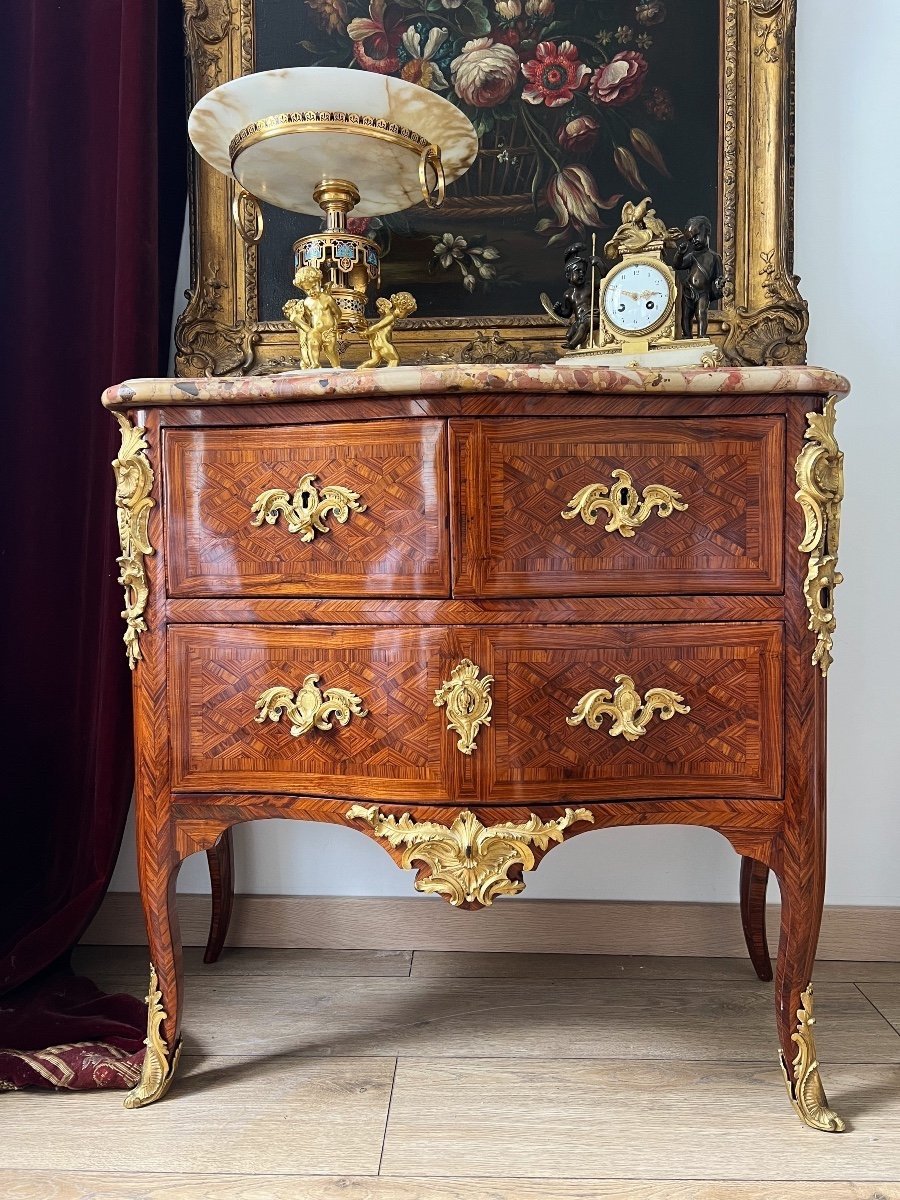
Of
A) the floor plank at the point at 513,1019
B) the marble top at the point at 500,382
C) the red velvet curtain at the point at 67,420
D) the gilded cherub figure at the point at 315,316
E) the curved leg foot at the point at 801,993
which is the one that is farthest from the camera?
the red velvet curtain at the point at 67,420

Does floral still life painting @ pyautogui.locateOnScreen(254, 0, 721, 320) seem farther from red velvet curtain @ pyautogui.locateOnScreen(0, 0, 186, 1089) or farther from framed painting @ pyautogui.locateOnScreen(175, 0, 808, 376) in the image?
red velvet curtain @ pyautogui.locateOnScreen(0, 0, 186, 1089)

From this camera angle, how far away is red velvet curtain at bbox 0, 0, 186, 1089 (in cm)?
161

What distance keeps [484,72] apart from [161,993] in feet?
5.53

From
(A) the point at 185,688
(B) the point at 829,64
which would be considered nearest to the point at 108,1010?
Answer: (A) the point at 185,688

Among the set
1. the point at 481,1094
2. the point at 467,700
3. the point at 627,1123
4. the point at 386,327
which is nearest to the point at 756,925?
the point at 627,1123

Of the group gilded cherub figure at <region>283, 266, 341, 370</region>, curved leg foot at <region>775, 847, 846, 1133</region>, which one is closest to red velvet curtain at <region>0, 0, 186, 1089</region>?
gilded cherub figure at <region>283, 266, 341, 370</region>

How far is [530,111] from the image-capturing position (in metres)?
1.73

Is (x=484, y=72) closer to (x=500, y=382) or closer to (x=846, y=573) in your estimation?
(x=500, y=382)

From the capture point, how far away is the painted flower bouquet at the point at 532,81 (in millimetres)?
1710

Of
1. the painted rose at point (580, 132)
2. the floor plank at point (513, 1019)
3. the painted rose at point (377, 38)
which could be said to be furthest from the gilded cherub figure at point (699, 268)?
the floor plank at point (513, 1019)

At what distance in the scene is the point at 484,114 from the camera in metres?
1.73

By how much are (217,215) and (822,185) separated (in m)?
1.17

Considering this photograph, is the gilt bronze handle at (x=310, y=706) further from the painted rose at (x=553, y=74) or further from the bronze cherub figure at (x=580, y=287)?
the painted rose at (x=553, y=74)

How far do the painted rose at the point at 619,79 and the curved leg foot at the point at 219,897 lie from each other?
61.9 inches
